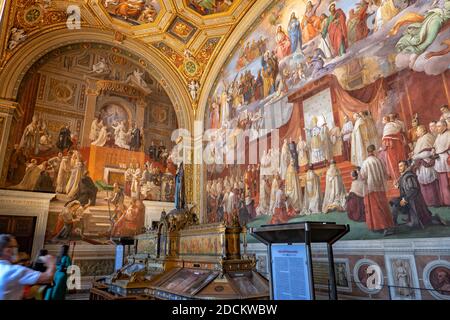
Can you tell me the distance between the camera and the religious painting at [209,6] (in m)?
12.0

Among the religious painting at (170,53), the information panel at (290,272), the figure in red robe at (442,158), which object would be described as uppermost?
the religious painting at (170,53)

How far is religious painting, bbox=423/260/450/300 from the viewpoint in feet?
17.3

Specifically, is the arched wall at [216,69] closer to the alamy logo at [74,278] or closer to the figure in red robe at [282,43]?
the figure in red robe at [282,43]

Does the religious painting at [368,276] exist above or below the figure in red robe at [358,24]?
below

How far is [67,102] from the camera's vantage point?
41.8ft

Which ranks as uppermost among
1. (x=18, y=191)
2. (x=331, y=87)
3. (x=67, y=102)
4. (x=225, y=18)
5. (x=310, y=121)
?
(x=225, y=18)

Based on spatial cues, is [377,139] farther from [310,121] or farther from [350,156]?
[310,121]

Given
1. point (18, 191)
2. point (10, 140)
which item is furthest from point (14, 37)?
point (18, 191)

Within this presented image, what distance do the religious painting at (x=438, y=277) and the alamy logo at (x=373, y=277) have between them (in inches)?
36.5

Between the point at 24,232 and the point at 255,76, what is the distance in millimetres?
9818

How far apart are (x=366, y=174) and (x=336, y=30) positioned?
418 cm

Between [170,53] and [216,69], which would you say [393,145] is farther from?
[170,53]

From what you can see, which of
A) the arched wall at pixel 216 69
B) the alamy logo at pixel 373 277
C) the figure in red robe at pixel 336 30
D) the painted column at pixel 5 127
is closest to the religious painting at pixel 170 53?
the arched wall at pixel 216 69

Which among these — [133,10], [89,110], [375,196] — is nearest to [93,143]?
[89,110]
